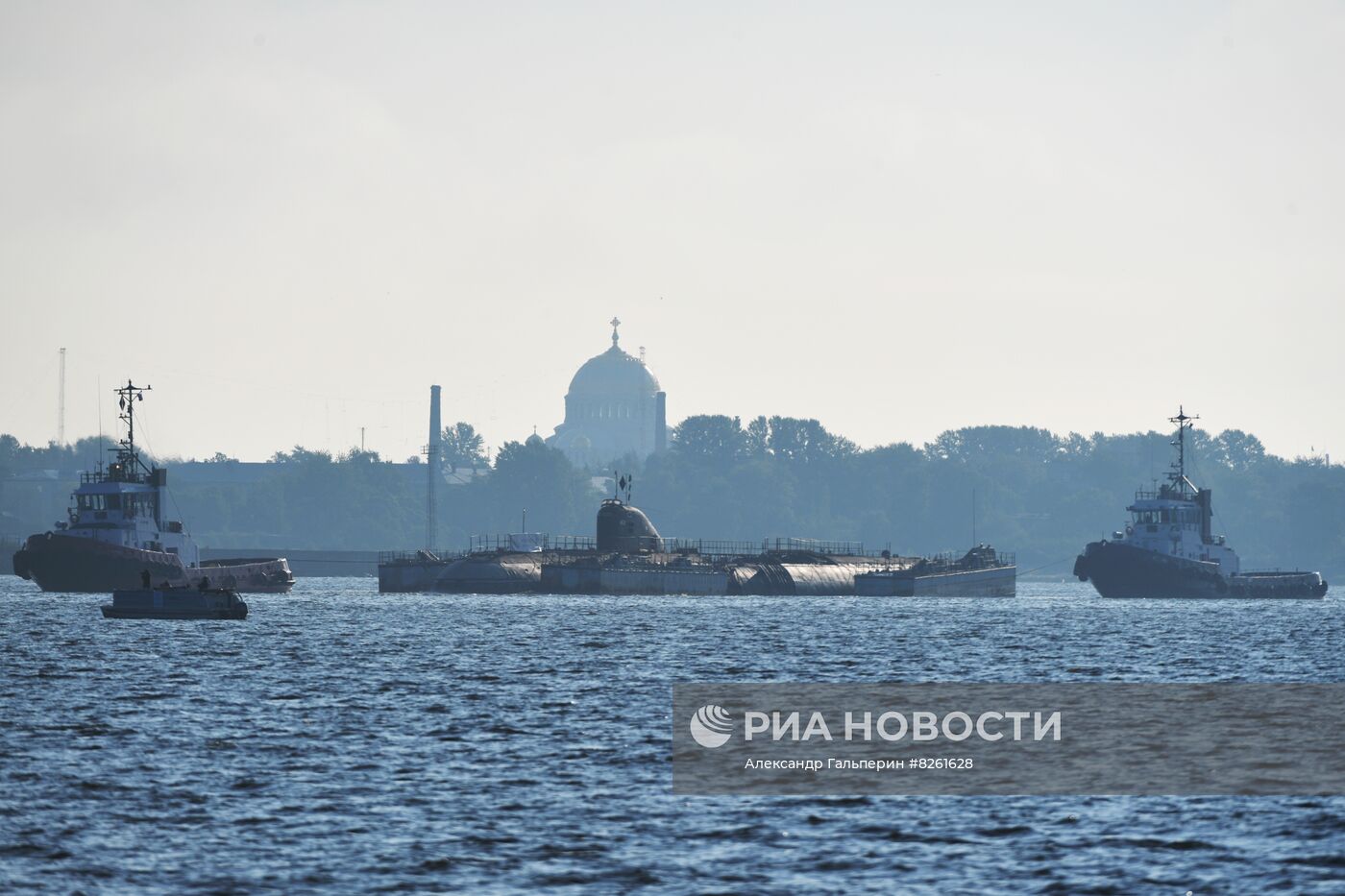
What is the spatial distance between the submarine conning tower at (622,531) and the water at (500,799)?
86708 mm

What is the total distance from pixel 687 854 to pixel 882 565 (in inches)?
6369

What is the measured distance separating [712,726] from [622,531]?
122653 mm

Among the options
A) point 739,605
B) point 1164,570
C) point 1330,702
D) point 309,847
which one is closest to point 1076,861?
point 309,847

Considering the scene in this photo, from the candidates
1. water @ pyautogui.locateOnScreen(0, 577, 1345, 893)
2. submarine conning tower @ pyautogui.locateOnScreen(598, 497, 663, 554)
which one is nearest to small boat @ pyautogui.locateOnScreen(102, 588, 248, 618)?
water @ pyautogui.locateOnScreen(0, 577, 1345, 893)

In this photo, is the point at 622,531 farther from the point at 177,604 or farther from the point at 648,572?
the point at 177,604

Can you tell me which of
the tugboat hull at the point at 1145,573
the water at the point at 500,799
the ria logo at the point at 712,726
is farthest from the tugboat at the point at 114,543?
the ria logo at the point at 712,726

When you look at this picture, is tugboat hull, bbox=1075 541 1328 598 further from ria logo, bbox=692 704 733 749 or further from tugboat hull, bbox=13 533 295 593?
ria logo, bbox=692 704 733 749

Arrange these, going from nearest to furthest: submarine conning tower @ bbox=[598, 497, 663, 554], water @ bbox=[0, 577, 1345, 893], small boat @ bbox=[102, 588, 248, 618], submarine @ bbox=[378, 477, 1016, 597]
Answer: water @ bbox=[0, 577, 1345, 893]
small boat @ bbox=[102, 588, 248, 618]
submarine @ bbox=[378, 477, 1016, 597]
submarine conning tower @ bbox=[598, 497, 663, 554]

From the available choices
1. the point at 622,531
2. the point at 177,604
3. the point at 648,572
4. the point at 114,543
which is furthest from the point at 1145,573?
the point at 177,604

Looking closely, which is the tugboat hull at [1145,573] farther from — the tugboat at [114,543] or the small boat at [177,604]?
the small boat at [177,604]

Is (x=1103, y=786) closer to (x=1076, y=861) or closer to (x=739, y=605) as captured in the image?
(x=1076, y=861)

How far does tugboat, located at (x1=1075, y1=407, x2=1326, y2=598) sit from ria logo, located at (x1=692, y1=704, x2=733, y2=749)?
120m

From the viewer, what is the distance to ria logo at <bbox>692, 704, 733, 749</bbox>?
165 feet

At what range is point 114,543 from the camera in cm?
13975
